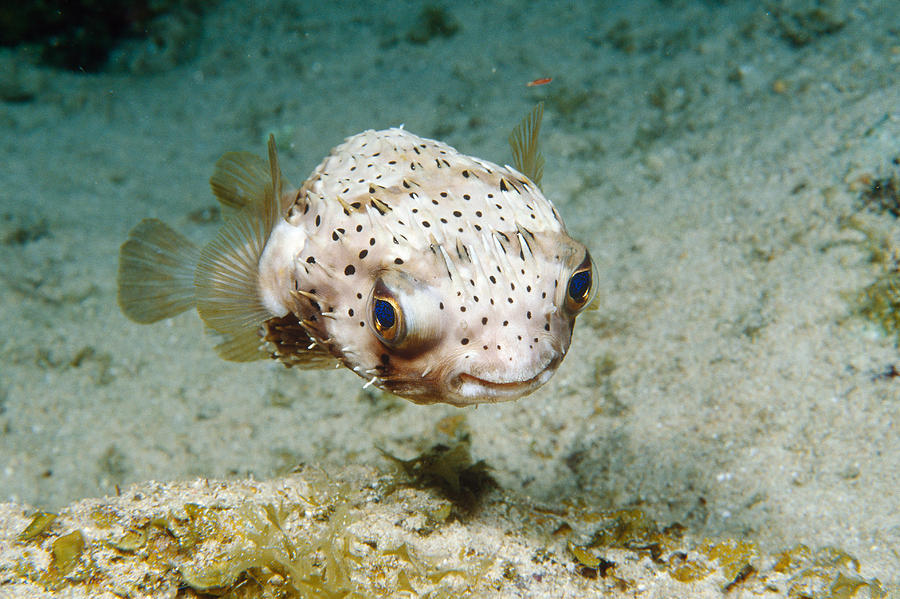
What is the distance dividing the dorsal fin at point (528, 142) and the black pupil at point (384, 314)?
166 centimetres

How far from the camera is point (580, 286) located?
2.40 meters

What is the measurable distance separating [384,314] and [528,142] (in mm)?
1769

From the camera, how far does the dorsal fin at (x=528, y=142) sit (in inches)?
133

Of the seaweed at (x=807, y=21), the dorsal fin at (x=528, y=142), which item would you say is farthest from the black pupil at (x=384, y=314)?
the seaweed at (x=807, y=21)

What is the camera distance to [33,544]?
1973 millimetres

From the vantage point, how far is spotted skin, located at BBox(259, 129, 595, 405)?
2100mm

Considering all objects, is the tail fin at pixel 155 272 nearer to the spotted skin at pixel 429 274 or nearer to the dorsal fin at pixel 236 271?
the dorsal fin at pixel 236 271

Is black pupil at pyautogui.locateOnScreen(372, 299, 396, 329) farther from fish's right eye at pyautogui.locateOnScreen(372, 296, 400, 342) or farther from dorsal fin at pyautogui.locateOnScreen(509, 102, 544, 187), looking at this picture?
dorsal fin at pyautogui.locateOnScreen(509, 102, 544, 187)

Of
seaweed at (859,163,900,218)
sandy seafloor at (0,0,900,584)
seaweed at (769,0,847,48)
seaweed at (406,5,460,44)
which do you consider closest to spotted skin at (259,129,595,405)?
sandy seafloor at (0,0,900,584)

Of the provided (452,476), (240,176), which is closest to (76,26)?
(240,176)

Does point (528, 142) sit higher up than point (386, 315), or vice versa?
point (528, 142)

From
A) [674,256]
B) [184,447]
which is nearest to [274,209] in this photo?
[184,447]

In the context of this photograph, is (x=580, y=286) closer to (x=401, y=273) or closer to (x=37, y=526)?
(x=401, y=273)

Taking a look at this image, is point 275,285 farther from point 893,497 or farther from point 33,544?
point 893,497
